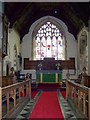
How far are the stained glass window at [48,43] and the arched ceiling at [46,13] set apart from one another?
0.97 m

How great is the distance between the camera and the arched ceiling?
465 inches

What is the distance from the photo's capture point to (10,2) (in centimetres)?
1108

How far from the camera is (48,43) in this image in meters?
17.0

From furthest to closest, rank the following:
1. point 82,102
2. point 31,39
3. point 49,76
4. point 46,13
Answer: point 31,39 → point 46,13 → point 49,76 → point 82,102

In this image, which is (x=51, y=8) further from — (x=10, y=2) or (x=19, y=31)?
(x=10, y=2)

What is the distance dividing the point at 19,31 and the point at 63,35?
10.6 feet


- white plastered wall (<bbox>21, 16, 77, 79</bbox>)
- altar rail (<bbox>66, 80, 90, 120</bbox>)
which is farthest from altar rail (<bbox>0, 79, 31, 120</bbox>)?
white plastered wall (<bbox>21, 16, 77, 79</bbox>)

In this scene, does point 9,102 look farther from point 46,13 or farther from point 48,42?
point 48,42

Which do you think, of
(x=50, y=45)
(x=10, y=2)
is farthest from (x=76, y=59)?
(x=10, y=2)

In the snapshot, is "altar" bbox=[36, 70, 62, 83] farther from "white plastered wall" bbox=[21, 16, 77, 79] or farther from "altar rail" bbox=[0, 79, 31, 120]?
"altar rail" bbox=[0, 79, 31, 120]

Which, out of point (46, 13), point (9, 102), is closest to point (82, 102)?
point (9, 102)

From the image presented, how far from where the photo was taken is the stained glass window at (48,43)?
1683 cm

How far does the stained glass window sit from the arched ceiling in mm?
969

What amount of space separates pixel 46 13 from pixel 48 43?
2.25m
